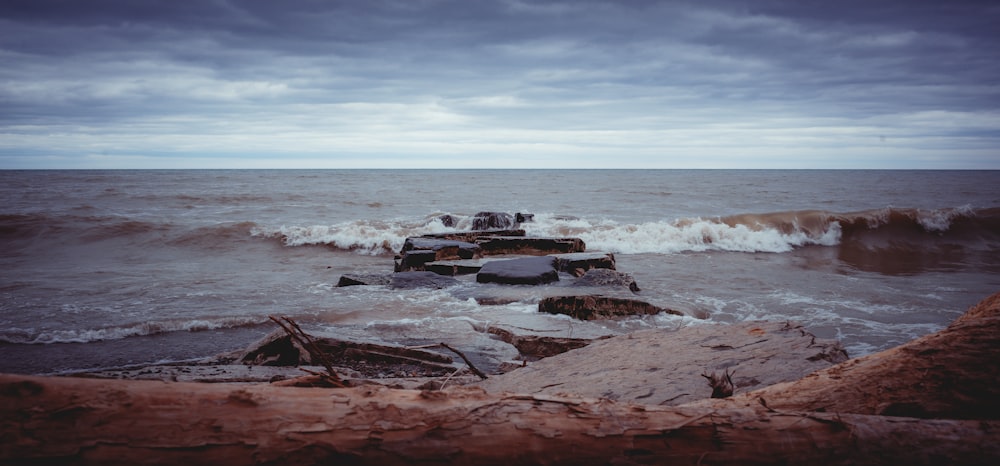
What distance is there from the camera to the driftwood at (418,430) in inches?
54.4

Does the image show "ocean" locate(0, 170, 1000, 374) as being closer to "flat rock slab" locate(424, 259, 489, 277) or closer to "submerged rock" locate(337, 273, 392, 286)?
"submerged rock" locate(337, 273, 392, 286)

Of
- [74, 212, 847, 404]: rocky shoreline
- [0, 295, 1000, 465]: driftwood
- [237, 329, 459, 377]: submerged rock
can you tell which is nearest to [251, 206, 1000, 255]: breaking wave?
[74, 212, 847, 404]: rocky shoreline

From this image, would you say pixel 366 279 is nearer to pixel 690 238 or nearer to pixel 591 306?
pixel 591 306

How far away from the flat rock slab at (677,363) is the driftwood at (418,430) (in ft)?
4.01

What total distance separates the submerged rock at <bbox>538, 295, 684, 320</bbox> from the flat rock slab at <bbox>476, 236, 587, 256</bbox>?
3753mm

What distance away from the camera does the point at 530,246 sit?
10.1 meters

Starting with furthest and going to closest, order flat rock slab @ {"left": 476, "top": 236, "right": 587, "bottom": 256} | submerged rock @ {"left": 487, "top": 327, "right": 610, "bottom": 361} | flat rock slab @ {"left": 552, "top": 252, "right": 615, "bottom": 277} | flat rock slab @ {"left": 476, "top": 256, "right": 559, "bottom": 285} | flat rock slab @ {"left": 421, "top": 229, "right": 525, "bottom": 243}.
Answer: flat rock slab @ {"left": 421, "top": 229, "right": 525, "bottom": 243}
flat rock slab @ {"left": 476, "top": 236, "right": 587, "bottom": 256}
flat rock slab @ {"left": 552, "top": 252, "right": 615, "bottom": 277}
flat rock slab @ {"left": 476, "top": 256, "right": 559, "bottom": 285}
submerged rock @ {"left": 487, "top": 327, "right": 610, "bottom": 361}

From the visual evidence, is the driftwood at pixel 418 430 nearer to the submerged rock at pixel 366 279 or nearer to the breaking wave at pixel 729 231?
the submerged rock at pixel 366 279

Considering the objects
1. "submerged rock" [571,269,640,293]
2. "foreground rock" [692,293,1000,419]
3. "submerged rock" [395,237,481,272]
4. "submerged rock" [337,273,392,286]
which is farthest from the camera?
"submerged rock" [395,237,481,272]

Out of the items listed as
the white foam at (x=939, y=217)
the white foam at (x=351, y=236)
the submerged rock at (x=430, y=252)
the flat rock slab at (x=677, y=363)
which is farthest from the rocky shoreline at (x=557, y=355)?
the white foam at (x=939, y=217)

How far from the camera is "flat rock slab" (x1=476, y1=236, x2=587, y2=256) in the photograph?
10.1m

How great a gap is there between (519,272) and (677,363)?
4.47 metres

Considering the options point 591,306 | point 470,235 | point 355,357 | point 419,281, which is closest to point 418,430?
point 355,357

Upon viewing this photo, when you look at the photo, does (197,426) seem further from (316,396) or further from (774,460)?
(774,460)
